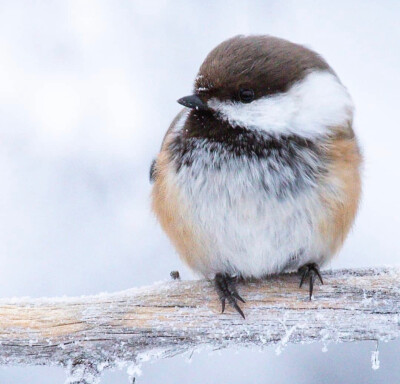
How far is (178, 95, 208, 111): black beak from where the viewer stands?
2.29m

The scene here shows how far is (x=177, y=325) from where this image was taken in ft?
7.87

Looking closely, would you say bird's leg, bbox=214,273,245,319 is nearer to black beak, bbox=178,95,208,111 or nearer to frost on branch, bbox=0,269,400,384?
frost on branch, bbox=0,269,400,384

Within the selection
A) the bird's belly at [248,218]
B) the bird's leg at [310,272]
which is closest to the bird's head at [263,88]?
the bird's belly at [248,218]

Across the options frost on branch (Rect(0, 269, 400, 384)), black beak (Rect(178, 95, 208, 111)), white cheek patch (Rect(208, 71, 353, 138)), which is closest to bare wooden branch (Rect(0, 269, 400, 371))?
frost on branch (Rect(0, 269, 400, 384))

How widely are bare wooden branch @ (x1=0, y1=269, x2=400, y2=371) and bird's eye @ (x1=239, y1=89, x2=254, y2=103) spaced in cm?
71

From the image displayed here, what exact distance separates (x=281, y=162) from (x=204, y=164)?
0.27 m

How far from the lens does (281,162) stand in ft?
7.78

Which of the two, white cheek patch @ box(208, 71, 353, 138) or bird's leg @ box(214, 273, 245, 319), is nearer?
A: white cheek patch @ box(208, 71, 353, 138)

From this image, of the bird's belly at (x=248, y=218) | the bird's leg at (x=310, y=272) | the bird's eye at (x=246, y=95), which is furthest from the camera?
the bird's leg at (x=310, y=272)

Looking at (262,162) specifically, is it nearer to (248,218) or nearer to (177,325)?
(248,218)

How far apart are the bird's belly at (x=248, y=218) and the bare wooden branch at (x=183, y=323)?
0.17 meters

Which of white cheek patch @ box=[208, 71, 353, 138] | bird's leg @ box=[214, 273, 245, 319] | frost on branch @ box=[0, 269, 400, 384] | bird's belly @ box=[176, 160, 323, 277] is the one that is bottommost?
frost on branch @ box=[0, 269, 400, 384]

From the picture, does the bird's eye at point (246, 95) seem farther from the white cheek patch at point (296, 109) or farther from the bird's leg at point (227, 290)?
the bird's leg at point (227, 290)

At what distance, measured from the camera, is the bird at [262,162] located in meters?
2.29
